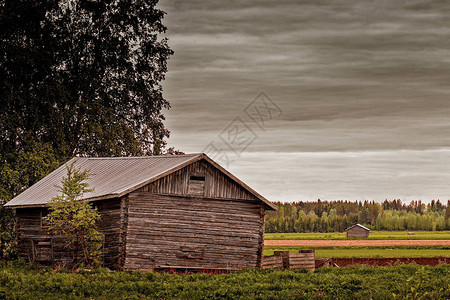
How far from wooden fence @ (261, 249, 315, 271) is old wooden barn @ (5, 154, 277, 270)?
2.14 feet

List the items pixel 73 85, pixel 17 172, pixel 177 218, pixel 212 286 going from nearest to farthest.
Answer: pixel 212 286 → pixel 177 218 → pixel 17 172 → pixel 73 85

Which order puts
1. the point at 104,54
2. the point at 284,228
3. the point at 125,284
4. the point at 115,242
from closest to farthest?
1. the point at 125,284
2. the point at 115,242
3. the point at 104,54
4. the point at 284,228

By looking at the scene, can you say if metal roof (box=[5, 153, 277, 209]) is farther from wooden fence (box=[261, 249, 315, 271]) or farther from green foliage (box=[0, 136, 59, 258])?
wooden fence (box=[261, 249, 315, 271])

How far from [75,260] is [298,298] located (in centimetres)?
1371

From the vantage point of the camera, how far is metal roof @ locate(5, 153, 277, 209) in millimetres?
28516

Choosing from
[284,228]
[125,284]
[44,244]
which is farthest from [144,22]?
[284,228]

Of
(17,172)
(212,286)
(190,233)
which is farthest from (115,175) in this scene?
(212,286)

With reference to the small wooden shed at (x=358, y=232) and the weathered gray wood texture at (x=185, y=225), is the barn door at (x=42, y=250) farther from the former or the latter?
the small wooden shed at (x=358, y=232)

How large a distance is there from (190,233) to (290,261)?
5.35 metres

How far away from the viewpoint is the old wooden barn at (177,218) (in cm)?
2795

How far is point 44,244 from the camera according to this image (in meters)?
31.7

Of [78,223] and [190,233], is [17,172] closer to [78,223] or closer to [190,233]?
[78,223]

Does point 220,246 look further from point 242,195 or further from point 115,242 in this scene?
point 115,242

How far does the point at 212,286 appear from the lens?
2164cm
